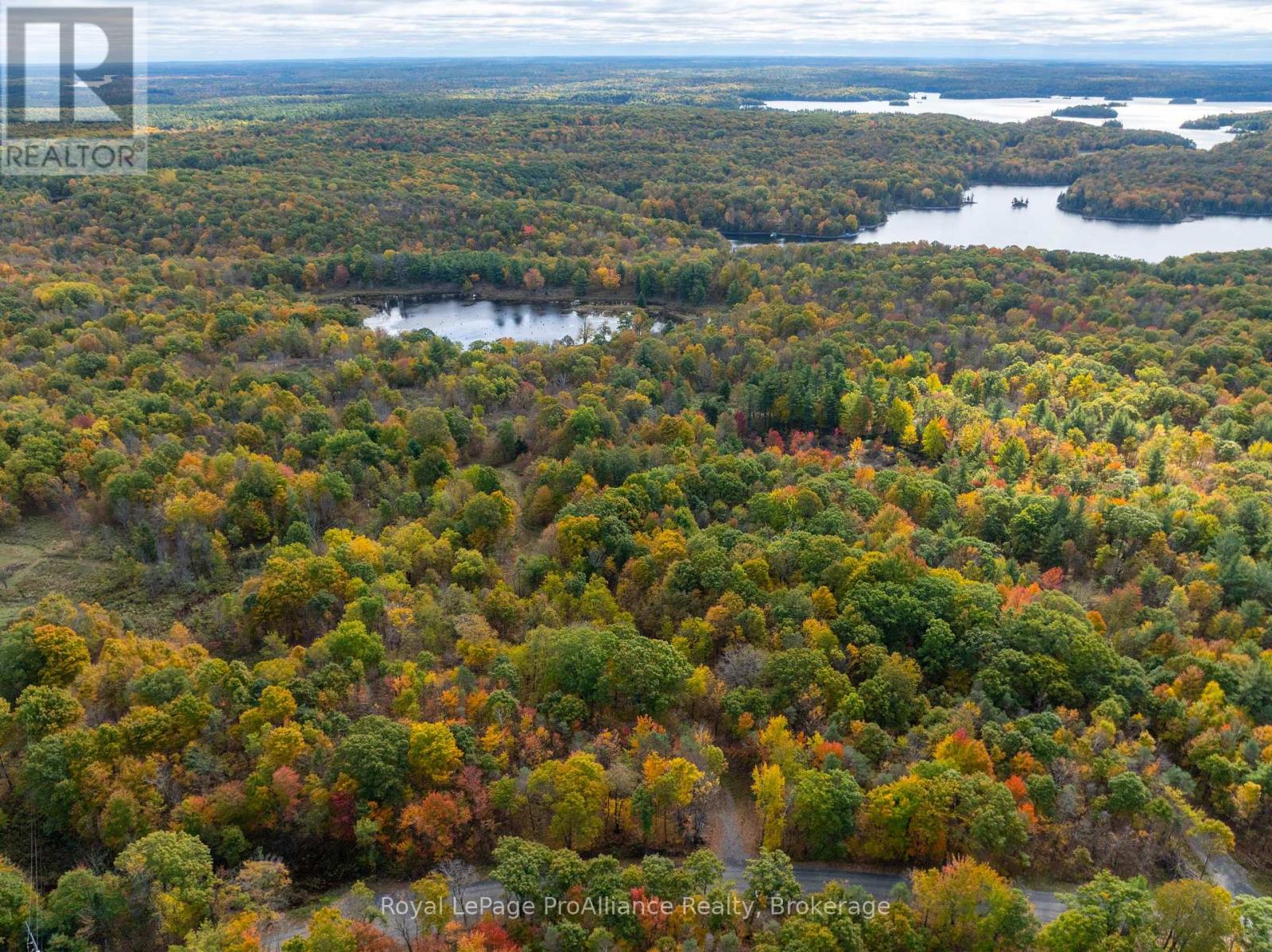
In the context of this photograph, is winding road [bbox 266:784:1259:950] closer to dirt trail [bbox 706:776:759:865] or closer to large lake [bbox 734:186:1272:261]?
dirt trail [bbox 706:776:759:865]

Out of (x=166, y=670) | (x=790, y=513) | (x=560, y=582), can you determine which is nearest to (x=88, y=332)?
(x=166, y=670)

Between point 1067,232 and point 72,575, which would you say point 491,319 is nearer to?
point 72,575

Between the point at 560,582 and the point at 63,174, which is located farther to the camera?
the point at 63,174

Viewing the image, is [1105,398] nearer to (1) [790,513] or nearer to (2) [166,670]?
(1) [790,513]

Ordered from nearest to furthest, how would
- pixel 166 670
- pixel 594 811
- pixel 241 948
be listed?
pixel 241 948 < pixel 594 811 < pixel 166 670

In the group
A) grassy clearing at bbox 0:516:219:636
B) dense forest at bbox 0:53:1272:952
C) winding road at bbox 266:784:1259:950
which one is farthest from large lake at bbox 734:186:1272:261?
winding road at bbox 266:784:1259:950

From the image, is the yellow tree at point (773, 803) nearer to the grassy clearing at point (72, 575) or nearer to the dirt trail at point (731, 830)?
the dirt trail at point (731, 830)

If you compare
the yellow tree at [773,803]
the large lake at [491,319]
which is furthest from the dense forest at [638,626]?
the large lake at [491,319]
